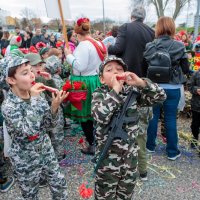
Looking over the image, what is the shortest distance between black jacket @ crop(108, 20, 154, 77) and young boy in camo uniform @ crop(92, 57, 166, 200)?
172 cm

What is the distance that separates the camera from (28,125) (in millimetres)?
1877

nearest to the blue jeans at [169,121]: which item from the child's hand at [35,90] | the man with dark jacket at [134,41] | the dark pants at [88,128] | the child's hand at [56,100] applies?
the man with dark jacket at [134,41]

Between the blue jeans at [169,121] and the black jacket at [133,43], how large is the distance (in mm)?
754

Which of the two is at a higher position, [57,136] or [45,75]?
[45,75]

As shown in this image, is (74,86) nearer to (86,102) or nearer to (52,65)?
(86,102)

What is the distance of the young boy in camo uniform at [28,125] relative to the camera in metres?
1.91

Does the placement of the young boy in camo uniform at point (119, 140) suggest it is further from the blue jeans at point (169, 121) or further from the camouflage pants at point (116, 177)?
the blue jeans at point (169, 121)

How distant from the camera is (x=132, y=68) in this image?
3.78m

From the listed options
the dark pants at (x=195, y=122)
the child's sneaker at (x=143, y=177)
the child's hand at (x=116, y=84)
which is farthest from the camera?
the dark pants at (x=195, y=122)

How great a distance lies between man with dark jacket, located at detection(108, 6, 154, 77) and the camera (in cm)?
367

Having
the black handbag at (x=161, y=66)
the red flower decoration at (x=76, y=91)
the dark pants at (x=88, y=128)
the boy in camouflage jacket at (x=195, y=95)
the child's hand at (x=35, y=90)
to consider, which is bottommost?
the dark pants at (x=88, y=128)

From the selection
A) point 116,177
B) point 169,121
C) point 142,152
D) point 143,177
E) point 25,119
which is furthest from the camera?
point 169,121

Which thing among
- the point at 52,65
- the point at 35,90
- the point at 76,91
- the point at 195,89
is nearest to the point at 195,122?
the point at 195,89

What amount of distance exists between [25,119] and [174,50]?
6.88 ft
